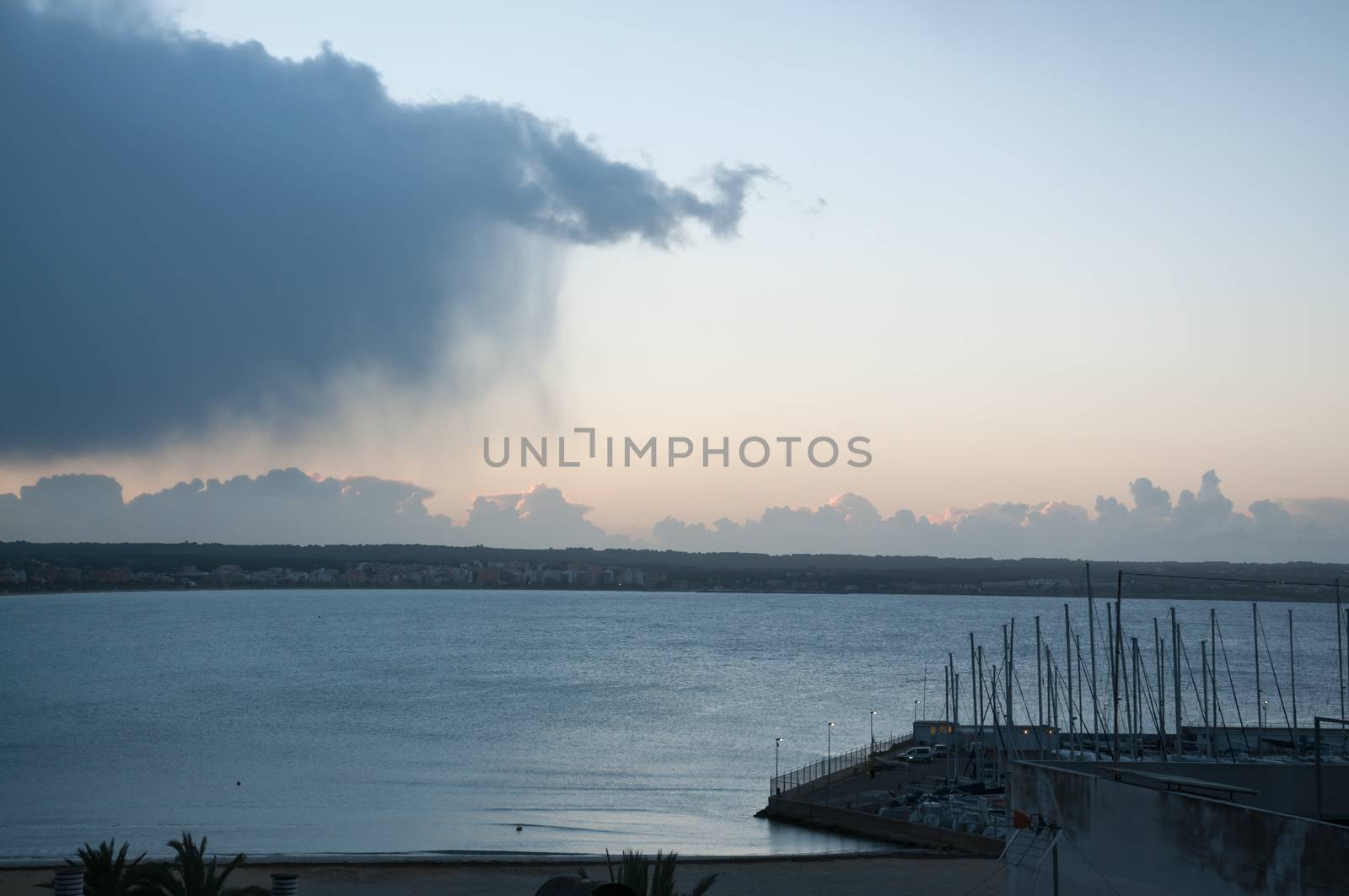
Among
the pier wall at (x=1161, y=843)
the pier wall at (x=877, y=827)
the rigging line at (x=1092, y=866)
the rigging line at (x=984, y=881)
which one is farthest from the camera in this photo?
the pier wall at (x=877, y=827)

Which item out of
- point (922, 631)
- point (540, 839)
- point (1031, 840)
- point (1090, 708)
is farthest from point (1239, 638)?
point (1031, 840)

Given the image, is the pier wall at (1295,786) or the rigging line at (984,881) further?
the rigging line at (984,881)

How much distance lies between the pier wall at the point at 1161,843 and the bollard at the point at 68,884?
48.8ft

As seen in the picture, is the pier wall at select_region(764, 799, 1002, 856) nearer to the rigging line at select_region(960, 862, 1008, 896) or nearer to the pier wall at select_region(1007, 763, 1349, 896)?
the rigging line at select_region(960, 862, 1008, 896)

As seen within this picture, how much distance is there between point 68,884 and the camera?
19.6m

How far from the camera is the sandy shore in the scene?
92.3ft

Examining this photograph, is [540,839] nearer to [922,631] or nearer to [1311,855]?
[1311,855]

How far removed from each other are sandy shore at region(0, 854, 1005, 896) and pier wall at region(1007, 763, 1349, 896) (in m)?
14.3

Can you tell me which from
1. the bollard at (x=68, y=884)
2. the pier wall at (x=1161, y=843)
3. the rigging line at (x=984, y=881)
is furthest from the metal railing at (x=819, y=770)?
the pier wall at (x=1161, y=843)

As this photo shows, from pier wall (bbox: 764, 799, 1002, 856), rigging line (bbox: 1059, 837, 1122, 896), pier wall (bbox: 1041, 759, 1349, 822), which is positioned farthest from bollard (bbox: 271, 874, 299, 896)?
pier wall (bbox: 764, 799, 1002, 856)

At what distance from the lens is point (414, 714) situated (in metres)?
80.8

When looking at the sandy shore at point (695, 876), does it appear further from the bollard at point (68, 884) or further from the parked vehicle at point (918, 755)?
the parked vehicle at point (918, 755)

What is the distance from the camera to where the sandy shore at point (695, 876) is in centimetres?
2812

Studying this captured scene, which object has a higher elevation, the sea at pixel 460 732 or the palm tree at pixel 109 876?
the palm tree at pixel 109 876
